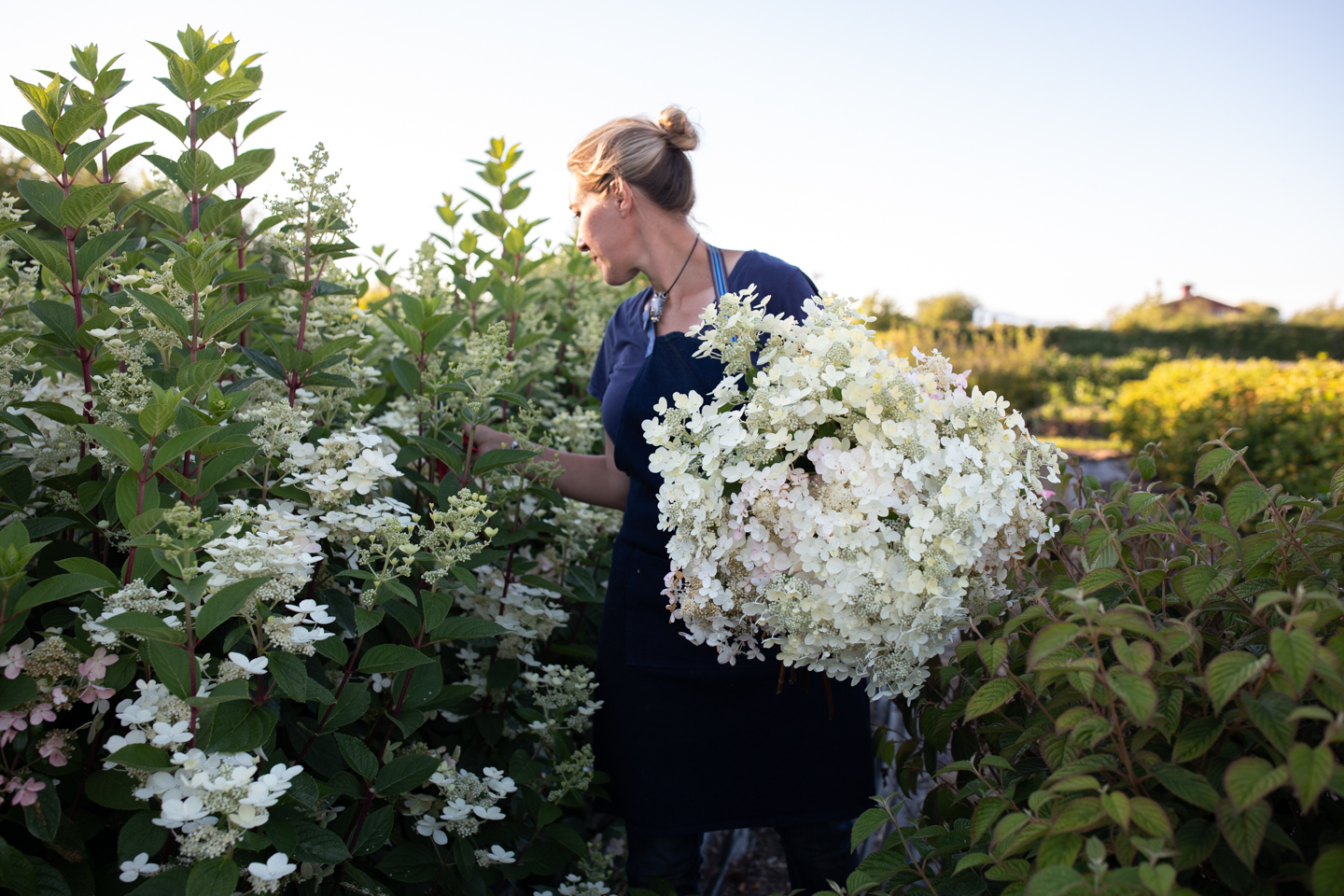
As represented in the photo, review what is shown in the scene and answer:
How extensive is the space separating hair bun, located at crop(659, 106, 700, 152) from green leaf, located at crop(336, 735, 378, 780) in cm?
170

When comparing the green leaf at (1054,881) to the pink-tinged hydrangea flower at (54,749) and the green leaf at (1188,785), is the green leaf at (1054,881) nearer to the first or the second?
the green leaf at (1188,785)

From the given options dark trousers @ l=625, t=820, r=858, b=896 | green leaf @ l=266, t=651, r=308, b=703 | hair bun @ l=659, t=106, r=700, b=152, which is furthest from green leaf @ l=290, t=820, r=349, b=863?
hair bun @ l=659, t=106, r=700, b=152

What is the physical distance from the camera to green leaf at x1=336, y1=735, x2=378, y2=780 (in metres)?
1.30

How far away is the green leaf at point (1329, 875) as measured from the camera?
700 millimetres

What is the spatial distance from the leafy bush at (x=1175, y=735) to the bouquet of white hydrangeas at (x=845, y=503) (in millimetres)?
117

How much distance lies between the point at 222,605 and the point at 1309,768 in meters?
1.18

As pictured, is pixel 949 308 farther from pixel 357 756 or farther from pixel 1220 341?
pixel 357 756

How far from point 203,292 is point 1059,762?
4.93 ft

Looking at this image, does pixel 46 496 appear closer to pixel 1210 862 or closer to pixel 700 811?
pixel 700 811

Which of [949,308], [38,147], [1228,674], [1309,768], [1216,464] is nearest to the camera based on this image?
[1309,768]

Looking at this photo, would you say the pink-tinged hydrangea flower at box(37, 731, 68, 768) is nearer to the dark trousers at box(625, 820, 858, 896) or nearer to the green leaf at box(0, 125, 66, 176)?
the green leaf at box(0, 125, 66, 176)

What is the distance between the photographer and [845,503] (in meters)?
1.18

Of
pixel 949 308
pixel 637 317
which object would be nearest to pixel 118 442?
pixel 637 317

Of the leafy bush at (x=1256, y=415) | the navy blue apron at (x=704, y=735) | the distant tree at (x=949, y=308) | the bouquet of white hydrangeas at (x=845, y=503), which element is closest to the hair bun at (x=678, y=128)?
the navy blue apron at (x=704, y=735)
